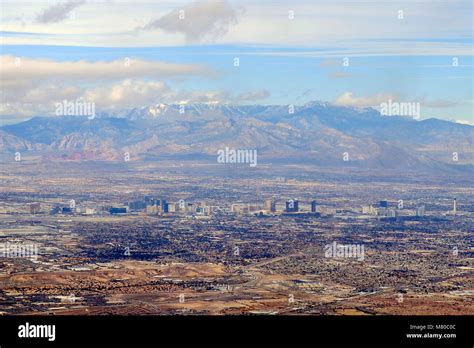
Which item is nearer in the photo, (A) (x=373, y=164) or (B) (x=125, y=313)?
(B) (x=125, y=313)

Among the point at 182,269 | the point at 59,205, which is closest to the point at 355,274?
the point at 182,269

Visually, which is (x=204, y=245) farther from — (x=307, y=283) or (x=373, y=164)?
(x=373, y=164)

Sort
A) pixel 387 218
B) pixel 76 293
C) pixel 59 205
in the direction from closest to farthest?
pixel 76 293
pixel 387 218
pixel 59 205

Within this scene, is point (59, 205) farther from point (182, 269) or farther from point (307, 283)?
point (307, 283)

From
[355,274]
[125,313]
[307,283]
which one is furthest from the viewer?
[355,274]

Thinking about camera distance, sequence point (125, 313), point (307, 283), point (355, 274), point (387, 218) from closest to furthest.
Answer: point (125, 313) < point (307, 283) < point (355, 274) < point (387, 218)

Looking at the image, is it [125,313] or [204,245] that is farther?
[204,245]
